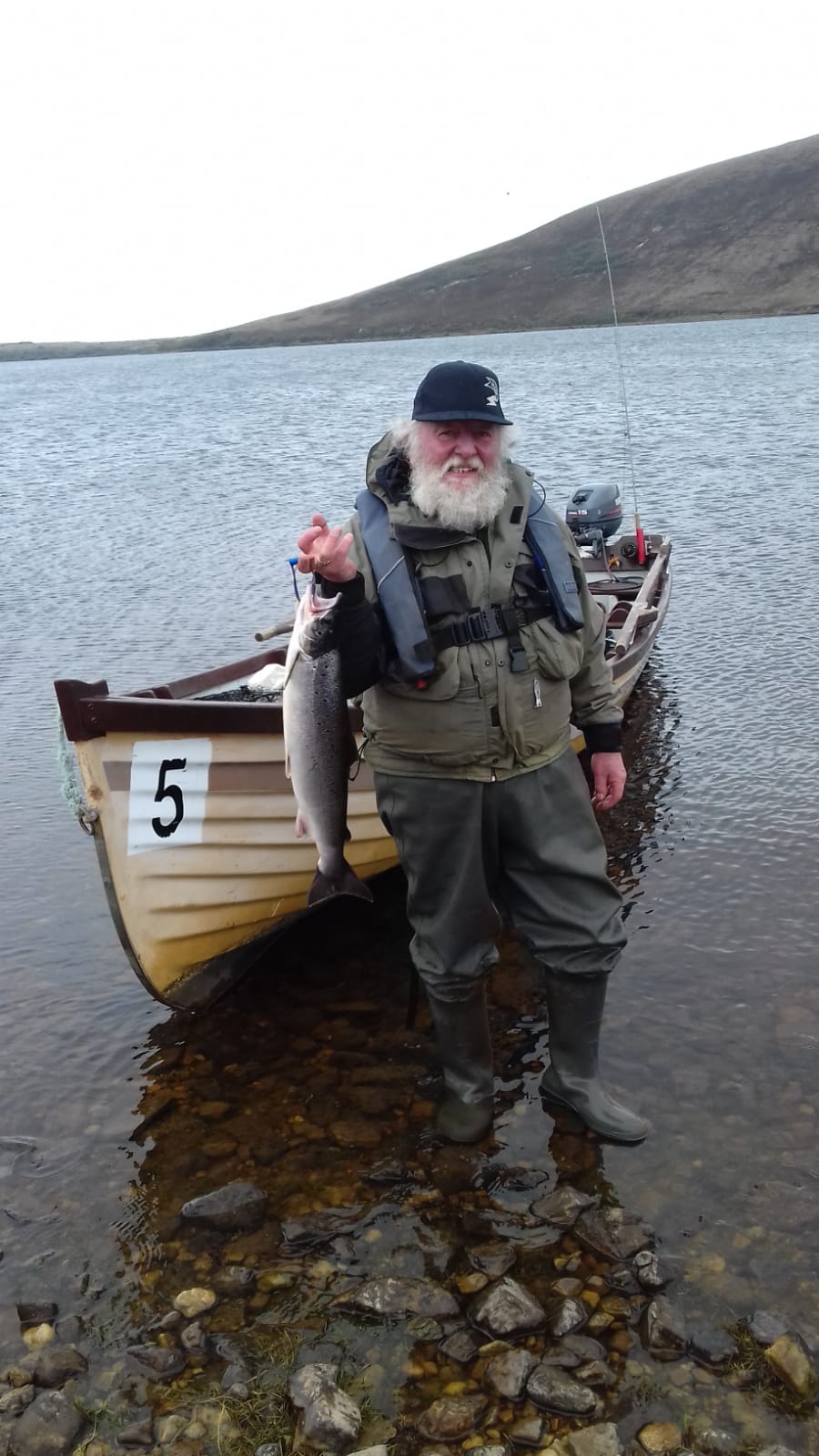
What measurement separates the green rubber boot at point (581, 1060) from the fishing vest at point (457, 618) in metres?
1.50

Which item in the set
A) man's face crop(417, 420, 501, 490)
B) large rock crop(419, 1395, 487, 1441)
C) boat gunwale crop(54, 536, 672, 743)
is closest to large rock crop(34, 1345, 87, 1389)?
large rock crop(419, 1395, 487, 1441)

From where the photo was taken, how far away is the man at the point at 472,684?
4.34 meters

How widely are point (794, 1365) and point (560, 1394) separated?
2.61 feet

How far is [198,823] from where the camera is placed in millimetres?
6102

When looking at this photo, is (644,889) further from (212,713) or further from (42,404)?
(42,404)

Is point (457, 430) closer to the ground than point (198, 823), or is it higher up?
higher up

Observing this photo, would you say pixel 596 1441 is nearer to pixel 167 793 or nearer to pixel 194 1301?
pixel 194 1301

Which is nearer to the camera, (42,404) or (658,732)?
(658,732)

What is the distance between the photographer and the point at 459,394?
4332 millimetres

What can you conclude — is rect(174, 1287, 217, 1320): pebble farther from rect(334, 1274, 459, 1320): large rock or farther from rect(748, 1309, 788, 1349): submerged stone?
rect(748, 1309, 788, 1349): submerged stone

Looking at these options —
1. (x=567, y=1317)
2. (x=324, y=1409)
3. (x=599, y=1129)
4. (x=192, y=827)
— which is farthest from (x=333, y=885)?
(x=324, y=1409)

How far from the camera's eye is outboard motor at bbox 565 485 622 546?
13.5 m

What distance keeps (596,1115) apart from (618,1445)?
1.64m

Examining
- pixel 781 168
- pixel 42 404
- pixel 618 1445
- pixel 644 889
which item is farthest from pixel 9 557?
pixel 781 168
